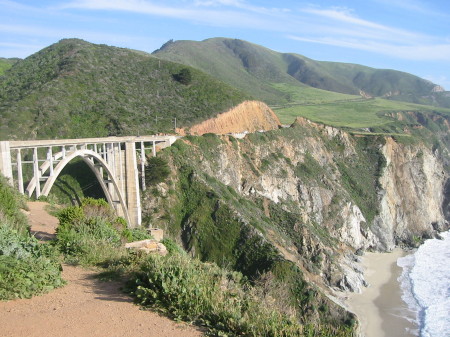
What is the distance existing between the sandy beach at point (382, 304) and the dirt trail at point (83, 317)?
28202 millimetres

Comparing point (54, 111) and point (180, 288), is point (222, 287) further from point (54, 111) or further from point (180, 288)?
point (54, 111)

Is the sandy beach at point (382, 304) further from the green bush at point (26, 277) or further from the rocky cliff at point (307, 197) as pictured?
the green bush at point (26, 277)

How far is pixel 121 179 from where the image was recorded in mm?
34344

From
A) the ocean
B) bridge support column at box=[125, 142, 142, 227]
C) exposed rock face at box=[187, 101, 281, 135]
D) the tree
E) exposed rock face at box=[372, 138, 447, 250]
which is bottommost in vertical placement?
the ocean

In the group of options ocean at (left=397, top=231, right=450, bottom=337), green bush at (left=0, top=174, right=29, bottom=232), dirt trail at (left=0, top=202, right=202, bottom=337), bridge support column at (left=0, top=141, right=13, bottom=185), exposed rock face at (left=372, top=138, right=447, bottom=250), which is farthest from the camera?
exposed rock face at (left=372, top=138, right=447, bottom=250)

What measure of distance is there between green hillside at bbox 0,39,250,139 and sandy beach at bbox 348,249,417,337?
88.3ft

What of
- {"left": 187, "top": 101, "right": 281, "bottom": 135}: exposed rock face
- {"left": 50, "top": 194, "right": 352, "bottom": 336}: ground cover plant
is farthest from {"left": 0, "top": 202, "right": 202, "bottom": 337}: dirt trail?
{"left": 187, "top": 101, "right": 281, "bottom": 135}: exposed rock face

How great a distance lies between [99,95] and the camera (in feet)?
180

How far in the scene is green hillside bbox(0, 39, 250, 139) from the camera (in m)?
47.1

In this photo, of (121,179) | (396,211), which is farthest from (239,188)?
(396,211)

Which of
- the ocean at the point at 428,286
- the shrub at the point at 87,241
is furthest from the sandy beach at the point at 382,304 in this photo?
the shrub at the point at 87,241

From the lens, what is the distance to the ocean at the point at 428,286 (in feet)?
112

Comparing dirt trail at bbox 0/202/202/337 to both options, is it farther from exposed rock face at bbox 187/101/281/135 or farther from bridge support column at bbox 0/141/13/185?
exposed rock face at bbox 187/101/281/135

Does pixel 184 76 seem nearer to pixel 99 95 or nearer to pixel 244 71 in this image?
pixel 99 95
